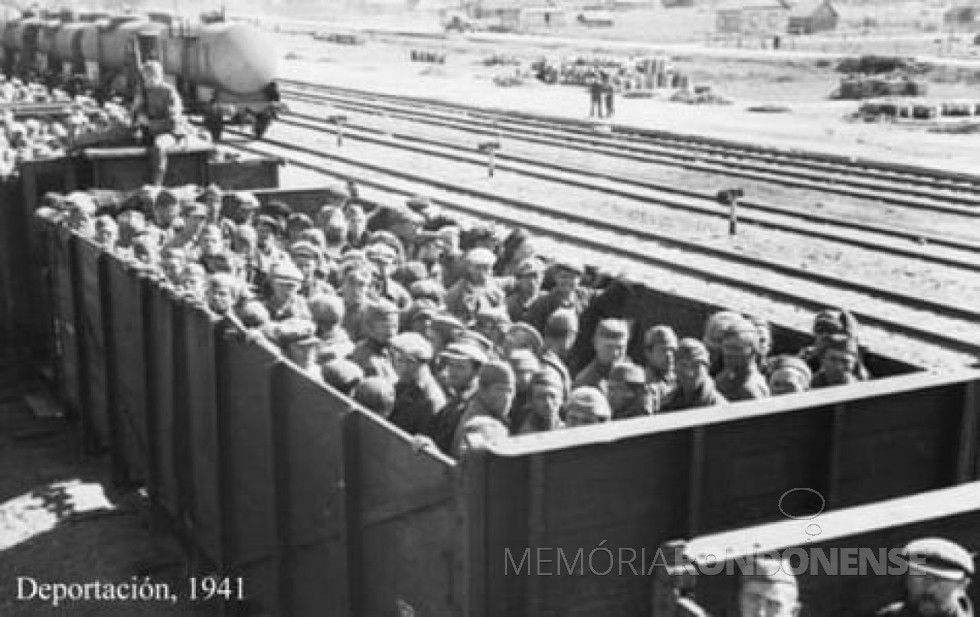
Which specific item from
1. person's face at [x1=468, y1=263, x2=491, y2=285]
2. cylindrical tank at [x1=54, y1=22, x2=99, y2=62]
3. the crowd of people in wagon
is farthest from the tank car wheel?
person's face at [x1=468, y1=263, x2=491, y2=285]

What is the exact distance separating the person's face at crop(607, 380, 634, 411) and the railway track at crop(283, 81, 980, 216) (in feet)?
55.9

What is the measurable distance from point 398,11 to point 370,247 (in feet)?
632

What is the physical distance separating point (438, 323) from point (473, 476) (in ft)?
9.65

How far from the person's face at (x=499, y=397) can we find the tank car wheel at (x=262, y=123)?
28752 mm

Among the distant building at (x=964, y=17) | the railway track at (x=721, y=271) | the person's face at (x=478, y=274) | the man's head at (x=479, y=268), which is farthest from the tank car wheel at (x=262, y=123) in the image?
the distant building at (x=964, y=17)

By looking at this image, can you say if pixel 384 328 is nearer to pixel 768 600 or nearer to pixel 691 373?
pixel 691 373

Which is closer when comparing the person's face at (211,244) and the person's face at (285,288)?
the person's face at (285,288)

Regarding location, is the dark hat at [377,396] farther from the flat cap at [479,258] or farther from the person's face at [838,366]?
the flat cap at [479,258]

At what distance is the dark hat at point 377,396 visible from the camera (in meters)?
6.07

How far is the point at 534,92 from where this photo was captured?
177 ft

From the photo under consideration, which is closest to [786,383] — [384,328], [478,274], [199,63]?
[384,328]

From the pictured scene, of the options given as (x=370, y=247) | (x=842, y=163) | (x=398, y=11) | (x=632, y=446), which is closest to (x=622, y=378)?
(x=632, y=446)

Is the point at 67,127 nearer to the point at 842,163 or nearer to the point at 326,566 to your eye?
the point at 326,566

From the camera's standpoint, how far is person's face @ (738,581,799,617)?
3756 millimetres
